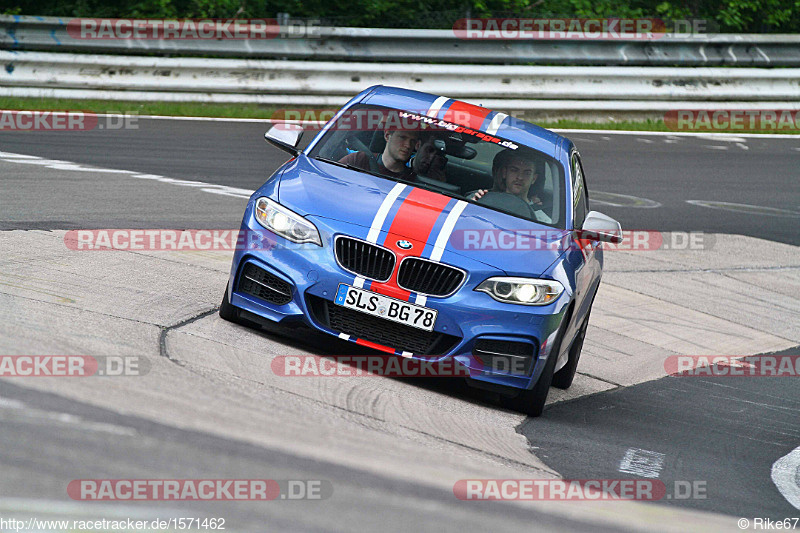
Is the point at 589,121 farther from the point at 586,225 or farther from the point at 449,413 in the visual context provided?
the point at 449,413

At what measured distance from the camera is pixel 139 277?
24.4 feet

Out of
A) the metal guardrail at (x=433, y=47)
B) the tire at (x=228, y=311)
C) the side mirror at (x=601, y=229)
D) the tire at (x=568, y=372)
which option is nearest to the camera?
the tire at (x=228, y=311)

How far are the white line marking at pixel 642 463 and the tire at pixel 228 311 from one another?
7.76 feet

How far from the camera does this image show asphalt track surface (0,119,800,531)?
3682 mm

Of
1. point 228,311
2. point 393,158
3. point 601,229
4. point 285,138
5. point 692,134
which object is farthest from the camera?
point 692,134

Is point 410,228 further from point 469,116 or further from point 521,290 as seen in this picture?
point 469,116

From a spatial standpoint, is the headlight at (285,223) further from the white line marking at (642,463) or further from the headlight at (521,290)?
the white line marking at (642,463)

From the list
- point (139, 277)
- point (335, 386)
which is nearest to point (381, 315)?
point (335, 386)

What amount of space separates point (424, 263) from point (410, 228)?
242mm

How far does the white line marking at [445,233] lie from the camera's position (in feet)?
20.0

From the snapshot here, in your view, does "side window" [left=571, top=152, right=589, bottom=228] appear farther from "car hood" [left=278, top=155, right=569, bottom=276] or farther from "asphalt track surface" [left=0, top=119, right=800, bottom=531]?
"asphalt track surface" [left=0, top=119, right=800, bottom=531]

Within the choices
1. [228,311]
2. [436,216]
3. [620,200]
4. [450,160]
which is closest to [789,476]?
[436,216]

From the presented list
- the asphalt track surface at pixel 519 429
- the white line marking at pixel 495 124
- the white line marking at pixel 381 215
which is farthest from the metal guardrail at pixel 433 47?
the white line marking at pixel 381 215

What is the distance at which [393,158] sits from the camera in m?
7.12
